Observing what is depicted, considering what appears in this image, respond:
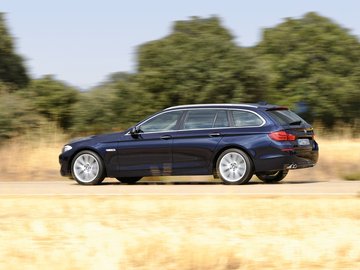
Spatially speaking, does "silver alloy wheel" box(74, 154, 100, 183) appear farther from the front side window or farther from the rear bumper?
the rear bumper

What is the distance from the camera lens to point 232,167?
53.8 feet

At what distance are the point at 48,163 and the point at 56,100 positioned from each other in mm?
13689

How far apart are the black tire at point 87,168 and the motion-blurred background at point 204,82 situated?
7519 mm

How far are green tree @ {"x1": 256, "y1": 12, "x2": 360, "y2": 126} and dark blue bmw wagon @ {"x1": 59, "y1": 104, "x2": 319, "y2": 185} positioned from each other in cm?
1883

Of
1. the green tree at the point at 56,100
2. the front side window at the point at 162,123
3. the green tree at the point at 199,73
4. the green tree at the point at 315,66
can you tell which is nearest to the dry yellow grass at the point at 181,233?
the front side window at the point at 162,123

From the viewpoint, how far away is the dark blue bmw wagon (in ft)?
53.3

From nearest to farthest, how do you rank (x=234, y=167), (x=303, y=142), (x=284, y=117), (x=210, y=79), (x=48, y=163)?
(x=234, y=167) → (x=303, y=142) → (x=284, y=117) → (x=48, y=163) → (x=210, y=79)

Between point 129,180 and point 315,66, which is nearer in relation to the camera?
point 129,180

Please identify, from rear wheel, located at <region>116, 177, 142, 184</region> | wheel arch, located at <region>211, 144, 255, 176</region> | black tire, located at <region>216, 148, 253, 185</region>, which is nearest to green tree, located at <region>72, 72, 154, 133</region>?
rear wheel, located at <region>116, 177, 142, 184</region>

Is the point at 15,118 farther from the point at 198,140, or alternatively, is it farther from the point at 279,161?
the point at 279,161

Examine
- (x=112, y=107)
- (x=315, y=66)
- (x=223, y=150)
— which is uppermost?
(x=315, y=66)

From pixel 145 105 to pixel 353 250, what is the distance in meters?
25.4

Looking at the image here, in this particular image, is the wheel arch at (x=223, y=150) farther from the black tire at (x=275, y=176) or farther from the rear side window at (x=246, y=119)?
the black tire at (x=275, y=176)

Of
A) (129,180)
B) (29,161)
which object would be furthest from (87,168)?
(29,161)
